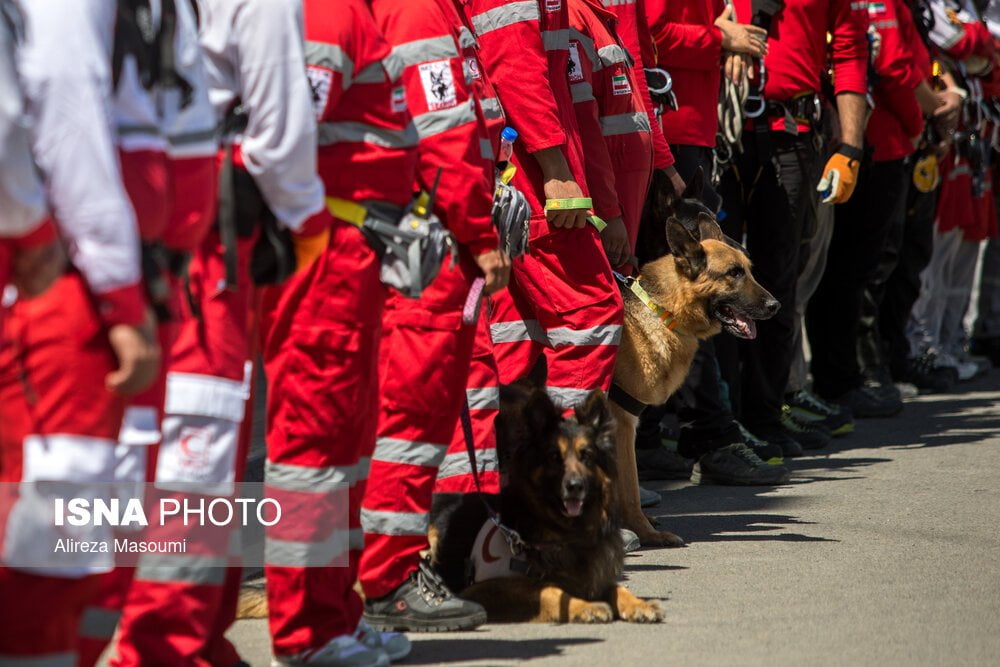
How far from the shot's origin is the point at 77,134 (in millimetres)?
2840

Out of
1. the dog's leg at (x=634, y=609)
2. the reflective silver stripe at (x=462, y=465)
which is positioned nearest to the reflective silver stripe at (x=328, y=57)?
the reflective silver stripe at (x=462, y=465)

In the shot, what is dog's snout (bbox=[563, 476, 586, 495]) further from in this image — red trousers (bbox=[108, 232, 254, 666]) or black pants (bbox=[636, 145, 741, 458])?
black pants (bbox=[636, 145, 741, 458])

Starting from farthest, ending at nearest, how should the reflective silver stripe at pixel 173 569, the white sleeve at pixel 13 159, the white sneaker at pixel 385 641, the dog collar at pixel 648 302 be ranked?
the dog collar at pixel 648 302, the white sneaker at pixel 385 641, the reflective silver stripe at pixel 173 569, the white sleeve at pixel 13 159

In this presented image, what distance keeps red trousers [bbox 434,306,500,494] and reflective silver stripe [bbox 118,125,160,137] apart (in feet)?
7.38

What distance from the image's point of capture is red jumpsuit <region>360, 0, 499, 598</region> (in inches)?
183

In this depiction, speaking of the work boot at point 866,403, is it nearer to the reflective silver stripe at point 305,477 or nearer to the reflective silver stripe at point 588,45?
the reflective silver stripe at point 588,45

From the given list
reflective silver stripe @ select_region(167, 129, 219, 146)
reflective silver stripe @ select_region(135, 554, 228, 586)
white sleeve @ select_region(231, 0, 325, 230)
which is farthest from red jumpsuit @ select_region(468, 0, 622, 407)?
reflective silver stripe @ select_region(135, 554, 228, 586)

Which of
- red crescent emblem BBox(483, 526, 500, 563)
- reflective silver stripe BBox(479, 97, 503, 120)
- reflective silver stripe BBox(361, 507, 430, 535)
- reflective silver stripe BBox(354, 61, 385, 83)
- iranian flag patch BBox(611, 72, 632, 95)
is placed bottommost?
red crescent emblem BBox(483, 526, 500, 563)

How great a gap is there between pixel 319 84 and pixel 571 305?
2.29m

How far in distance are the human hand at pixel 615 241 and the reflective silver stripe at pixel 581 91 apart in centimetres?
57

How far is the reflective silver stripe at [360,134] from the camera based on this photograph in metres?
4.23

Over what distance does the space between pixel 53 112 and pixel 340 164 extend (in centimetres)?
147

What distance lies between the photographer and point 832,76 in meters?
9.06

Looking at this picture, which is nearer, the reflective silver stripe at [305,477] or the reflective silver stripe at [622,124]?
the reflective silver stripe at [305,477]
